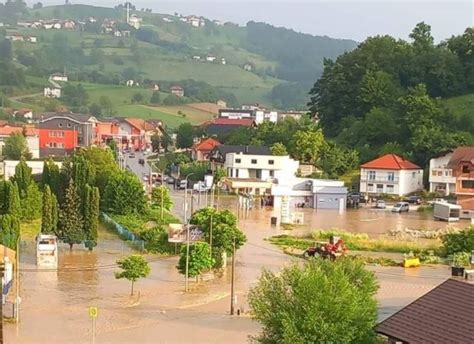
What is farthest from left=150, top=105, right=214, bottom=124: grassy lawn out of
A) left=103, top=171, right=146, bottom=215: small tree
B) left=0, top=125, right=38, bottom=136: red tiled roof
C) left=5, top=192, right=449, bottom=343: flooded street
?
left=5, top=192, right=449, bottom=343: flooded street

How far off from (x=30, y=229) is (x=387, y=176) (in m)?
21.4

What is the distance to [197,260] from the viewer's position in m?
23.1

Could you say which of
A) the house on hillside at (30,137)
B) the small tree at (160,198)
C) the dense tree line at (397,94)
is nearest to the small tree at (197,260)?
the small tree at (160,198)

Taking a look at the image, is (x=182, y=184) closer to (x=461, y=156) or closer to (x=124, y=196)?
(x=461, y=156)

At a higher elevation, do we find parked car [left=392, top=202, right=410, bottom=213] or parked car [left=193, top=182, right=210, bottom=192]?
parked car [left=193, top=182, right=210, bottom=192]

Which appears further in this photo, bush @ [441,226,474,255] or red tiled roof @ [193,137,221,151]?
red tiled roof @ [193,137,221,151]

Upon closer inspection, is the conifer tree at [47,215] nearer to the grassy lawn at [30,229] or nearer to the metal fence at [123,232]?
the grassy lawn at [30,229]

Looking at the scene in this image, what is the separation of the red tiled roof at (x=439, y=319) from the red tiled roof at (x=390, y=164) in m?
32.4

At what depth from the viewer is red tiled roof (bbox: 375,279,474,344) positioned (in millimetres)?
12758

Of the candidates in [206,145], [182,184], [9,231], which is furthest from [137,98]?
[9,231]

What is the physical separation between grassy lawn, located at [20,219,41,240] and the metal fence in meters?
2.47

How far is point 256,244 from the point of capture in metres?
30.8

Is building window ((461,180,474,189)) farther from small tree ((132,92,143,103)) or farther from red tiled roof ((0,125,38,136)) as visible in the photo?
small tree ((132,92,143,103))

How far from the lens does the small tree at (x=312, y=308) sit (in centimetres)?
1381
